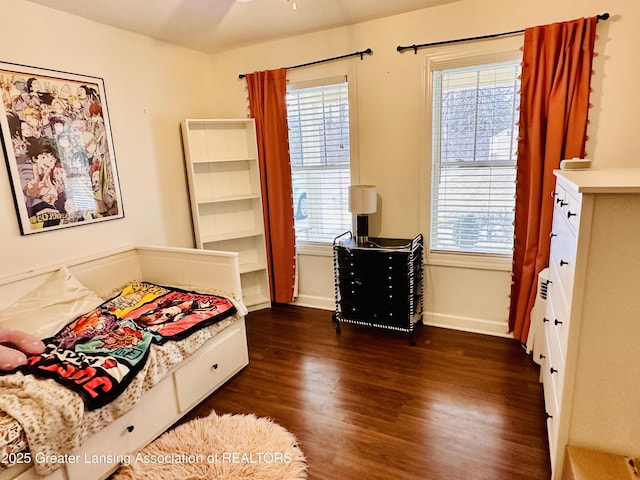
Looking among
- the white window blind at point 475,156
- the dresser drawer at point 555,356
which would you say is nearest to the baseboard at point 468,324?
the white window blind at point 475,156

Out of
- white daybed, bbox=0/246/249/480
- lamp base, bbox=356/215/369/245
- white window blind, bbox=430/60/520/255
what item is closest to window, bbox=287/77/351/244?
lamp base, bbox=356/215/369/245

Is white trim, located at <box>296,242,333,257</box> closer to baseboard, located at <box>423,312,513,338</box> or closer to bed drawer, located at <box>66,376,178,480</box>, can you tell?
baseboard, located at <box>423,312,513,338</box>

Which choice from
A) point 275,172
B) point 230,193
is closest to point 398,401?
point 275,172

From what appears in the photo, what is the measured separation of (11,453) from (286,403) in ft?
4.22

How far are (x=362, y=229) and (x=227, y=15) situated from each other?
6.25 feet

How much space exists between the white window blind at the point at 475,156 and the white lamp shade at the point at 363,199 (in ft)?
1.65

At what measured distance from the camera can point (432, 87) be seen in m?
2.73

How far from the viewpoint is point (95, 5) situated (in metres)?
2.33

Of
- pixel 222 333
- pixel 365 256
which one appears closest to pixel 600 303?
pixel 365 256

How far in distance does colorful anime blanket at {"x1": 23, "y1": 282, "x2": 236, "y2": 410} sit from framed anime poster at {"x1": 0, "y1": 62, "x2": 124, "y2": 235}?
0.68 metres

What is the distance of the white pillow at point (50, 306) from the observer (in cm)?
205

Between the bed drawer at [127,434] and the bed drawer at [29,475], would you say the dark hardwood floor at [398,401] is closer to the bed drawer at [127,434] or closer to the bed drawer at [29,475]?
the bed drawer at [127,434]

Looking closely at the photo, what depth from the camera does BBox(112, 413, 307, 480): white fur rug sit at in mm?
1680

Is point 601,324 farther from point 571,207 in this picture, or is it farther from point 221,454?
point 221,454
